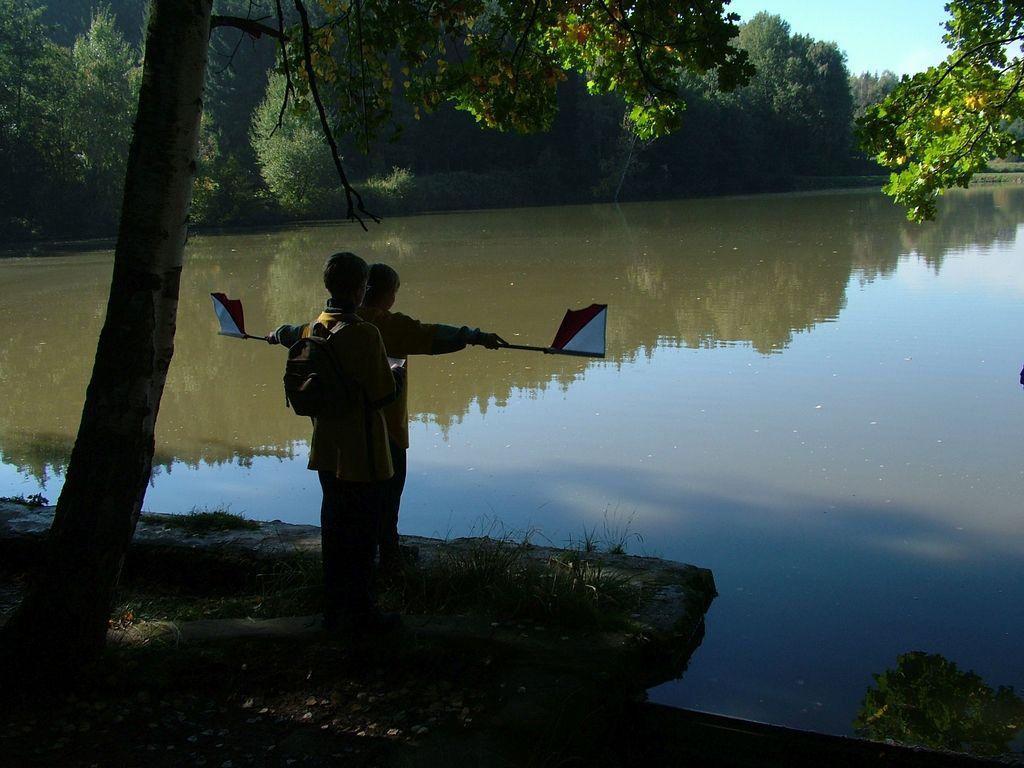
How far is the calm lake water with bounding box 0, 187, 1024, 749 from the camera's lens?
17.3 ft

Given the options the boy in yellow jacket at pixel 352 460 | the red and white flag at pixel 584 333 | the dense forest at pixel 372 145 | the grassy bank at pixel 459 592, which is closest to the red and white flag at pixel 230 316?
the grassy bank at pixel 459 592

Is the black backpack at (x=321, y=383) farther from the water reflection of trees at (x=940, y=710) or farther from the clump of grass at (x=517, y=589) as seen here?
the water reflection of trees at (x=940, y=710)

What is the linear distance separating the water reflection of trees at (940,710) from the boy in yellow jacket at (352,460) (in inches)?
83.7

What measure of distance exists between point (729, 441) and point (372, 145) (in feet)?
69.8

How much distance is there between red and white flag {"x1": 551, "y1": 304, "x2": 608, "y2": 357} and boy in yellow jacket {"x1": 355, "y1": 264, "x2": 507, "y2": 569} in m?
0.34

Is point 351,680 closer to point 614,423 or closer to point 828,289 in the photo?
point 614,423

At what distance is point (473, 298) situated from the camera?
1744 centimetres

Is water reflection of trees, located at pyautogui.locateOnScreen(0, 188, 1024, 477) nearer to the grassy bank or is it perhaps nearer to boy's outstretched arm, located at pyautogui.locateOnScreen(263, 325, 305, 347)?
the grassy bank

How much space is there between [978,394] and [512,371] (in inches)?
187

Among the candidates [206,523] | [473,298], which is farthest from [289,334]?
[473,298]

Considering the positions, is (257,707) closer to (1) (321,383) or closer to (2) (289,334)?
(1) (321,383)

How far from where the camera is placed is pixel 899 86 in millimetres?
9859

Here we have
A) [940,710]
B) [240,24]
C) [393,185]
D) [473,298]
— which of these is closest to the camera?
[240,24]

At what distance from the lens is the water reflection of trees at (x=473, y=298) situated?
404 inches
